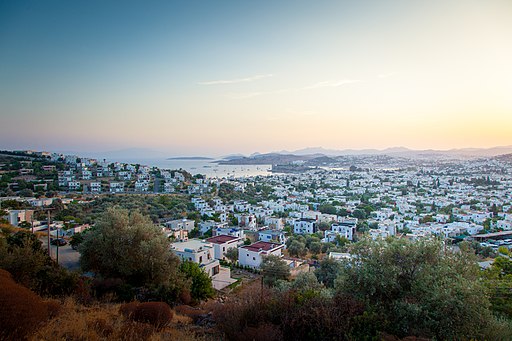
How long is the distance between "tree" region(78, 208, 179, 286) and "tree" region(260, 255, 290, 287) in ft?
23.7

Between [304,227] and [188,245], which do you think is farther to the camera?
[304,227]

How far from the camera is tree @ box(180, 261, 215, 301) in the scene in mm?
9945

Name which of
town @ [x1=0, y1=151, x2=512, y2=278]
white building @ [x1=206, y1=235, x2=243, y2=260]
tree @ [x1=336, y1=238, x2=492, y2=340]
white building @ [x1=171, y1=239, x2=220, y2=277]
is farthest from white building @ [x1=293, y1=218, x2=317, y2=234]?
tree @ [x1=336, y1=238, x2=492, y2=340]

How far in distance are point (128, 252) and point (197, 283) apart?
2.47 m

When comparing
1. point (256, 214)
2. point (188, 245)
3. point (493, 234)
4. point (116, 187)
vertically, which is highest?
point (116, 187)

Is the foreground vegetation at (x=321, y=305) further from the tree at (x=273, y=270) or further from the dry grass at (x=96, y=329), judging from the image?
the tree at (x=273, y=270)

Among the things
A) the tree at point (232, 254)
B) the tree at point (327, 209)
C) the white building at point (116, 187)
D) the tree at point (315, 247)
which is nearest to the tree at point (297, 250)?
the tree at point (315, 247)

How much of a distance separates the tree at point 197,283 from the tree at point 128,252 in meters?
1.17

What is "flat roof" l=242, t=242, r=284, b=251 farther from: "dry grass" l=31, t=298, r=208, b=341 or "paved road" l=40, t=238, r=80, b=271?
"dry grass" l=31, t=298, r=208, b=341

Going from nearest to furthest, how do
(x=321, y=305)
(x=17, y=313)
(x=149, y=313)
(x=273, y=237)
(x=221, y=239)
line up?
(x=17, y=313) < (x=321, y=305) < (x=149, y=313) < (x=221, y=239) < (x=273, y=237)

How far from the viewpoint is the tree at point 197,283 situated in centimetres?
995

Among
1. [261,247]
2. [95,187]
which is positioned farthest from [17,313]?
[95,187]

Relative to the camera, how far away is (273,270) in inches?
629

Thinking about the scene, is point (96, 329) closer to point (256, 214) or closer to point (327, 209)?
point (256, 214)
